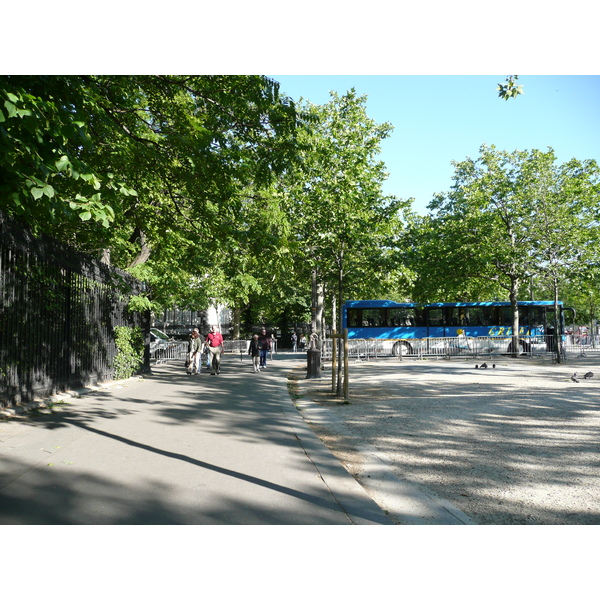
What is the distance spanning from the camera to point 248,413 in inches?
336

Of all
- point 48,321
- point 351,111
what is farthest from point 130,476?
point 351,111

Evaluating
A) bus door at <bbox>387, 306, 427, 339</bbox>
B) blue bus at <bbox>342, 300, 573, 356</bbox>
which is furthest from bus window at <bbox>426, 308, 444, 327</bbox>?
bus door at <bbox>387, 306, 427, 339</bbox>

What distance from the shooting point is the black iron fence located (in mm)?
7734

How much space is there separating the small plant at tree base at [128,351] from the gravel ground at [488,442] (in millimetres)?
5302

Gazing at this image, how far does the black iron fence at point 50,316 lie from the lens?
25.4ft

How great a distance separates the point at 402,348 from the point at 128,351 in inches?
695

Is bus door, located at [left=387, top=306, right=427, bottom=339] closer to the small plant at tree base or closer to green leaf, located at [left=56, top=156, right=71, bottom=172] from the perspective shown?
the small plant at tree base

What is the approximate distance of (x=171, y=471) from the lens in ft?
15.2

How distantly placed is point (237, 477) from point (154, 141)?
6.76 metres

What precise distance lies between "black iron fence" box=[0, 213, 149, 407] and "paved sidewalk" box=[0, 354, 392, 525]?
965mm

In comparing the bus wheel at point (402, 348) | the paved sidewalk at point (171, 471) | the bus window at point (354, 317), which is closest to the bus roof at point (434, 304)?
the bus window at point (354, 317)

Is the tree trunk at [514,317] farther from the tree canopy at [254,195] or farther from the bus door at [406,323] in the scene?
→ the bus door at [406,323]

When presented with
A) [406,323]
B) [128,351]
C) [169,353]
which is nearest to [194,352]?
[128,351]

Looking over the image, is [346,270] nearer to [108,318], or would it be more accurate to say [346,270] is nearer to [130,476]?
[108,318]
